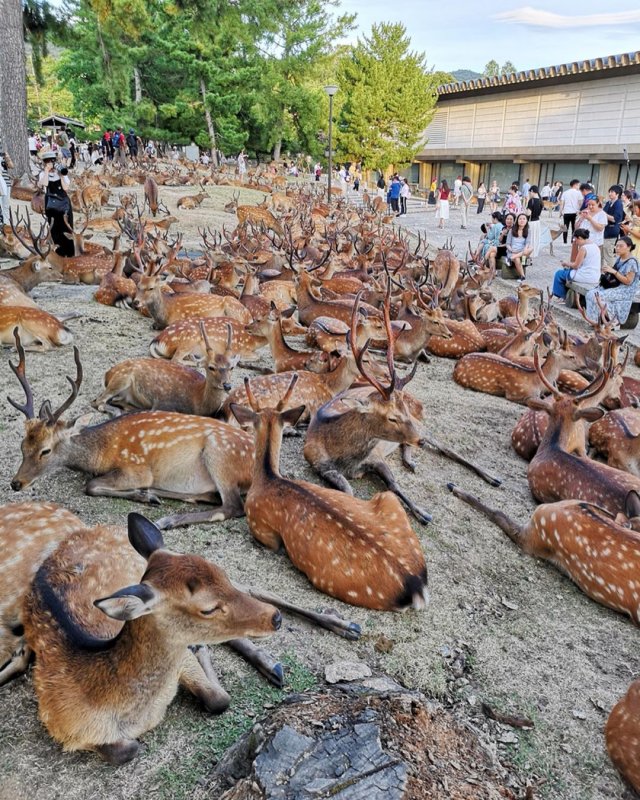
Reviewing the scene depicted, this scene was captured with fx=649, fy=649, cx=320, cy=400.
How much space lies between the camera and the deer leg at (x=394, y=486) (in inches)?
135

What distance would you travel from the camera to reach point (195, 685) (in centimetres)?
197

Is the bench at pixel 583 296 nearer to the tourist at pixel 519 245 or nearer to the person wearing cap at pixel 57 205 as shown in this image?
the tourist at pixel 519 245

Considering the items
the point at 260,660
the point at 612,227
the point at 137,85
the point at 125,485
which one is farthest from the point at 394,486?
the point at 137,85

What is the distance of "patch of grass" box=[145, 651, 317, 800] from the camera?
1744 mm

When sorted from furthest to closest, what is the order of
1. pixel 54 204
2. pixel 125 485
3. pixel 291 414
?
pixel 54 204
pixel 125 485
pixel 291 414

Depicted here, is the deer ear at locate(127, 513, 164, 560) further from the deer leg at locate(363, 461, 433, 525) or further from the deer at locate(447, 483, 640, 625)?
the deer at locate(447, 483, 640, 625)

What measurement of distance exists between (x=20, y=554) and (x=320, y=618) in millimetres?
1102

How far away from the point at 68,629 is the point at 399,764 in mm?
1014

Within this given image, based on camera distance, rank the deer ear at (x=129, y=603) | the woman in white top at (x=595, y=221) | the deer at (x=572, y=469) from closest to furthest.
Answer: the deer ear at (x=129, y=603) → the deer at (x=572, y=469) → the woman in white top at (x=595, y=221)

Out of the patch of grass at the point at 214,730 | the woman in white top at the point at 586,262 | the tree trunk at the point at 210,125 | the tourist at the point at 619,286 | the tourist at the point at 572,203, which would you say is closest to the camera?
the patch of grass at the point at 214,730

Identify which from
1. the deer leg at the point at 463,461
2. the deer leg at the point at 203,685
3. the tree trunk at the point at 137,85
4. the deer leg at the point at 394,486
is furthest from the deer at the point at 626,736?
the tree trunk at the point at 137,85

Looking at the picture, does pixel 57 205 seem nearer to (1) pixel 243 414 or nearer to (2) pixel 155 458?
(2) pixel 155 458

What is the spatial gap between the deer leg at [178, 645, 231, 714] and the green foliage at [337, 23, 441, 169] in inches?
1232

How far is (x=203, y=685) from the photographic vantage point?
1972 mm
